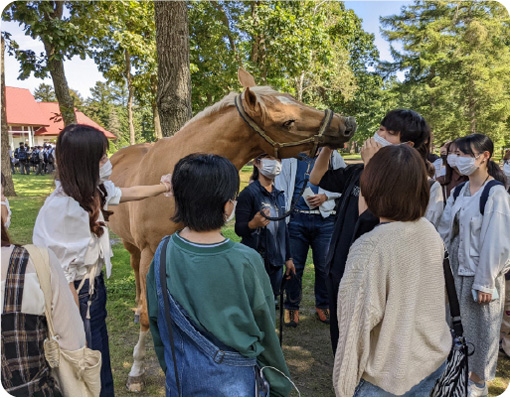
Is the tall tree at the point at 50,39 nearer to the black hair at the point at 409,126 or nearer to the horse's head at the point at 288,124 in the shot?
the horse's head at the point at 288,124

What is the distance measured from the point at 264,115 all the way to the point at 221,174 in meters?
1.46

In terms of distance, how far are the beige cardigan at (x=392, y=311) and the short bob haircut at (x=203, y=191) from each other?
0.62 metres

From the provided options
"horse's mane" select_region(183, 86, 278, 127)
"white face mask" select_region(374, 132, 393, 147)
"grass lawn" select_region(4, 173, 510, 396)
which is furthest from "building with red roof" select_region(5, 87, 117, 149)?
"white face mask" select_region(374, 132, 393, 147)

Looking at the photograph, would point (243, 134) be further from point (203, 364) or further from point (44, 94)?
point (44, 94)

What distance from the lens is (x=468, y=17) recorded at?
25.7 meters

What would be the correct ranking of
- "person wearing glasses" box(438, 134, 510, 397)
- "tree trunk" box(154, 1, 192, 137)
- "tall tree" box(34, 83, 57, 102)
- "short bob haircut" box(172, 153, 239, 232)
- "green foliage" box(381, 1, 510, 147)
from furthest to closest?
1. "tall tree" box(34, 83, 57, 102)
2. "green foliage" box(381, 1, 510, 147)
3. "tree trunk" box(154, 1, 192, 137)
4. "person wearing glasses" box(438, 134, 510, 397)
5. "short bob haircut" box(172, 153, 239, 232)

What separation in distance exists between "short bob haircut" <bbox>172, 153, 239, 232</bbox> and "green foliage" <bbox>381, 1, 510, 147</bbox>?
26.5m

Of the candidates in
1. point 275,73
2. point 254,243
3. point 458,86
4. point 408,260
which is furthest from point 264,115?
point 458,86

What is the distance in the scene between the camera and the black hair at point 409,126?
2373 mm

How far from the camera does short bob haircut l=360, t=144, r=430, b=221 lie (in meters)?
1.66

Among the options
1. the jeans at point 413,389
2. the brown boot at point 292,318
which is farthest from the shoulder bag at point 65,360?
the brown boot at point 292,318

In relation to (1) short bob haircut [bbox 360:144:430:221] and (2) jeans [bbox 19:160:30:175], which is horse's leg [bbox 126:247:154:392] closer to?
(1) short bob haircut [bbox 360:144:430:221]

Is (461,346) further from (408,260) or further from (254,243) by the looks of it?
(254,243)

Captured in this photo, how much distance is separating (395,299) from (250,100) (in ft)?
6.10
